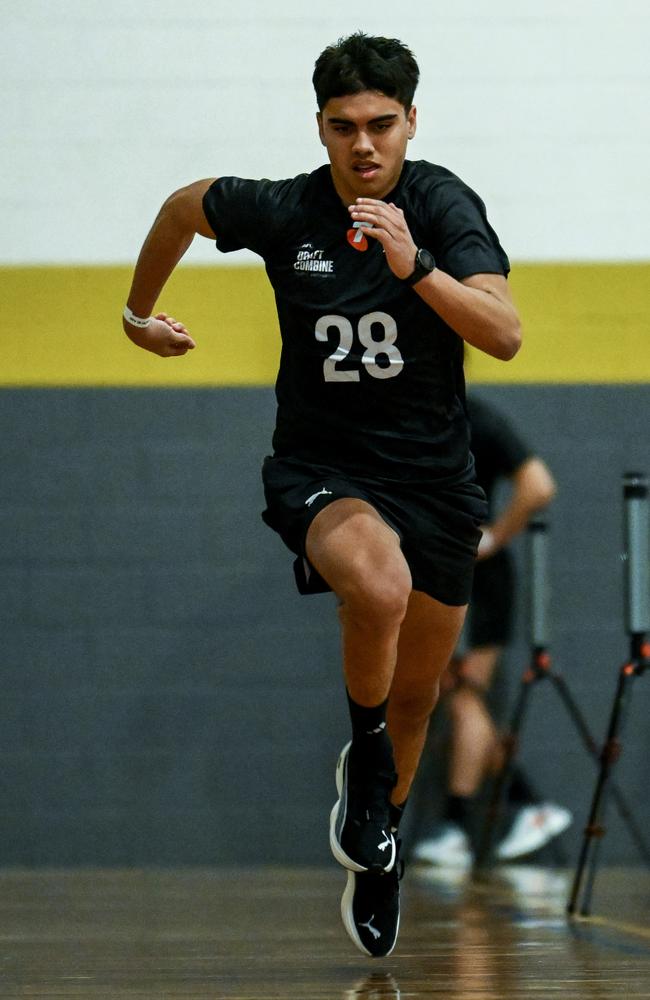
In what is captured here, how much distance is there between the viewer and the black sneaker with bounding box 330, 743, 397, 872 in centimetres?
306

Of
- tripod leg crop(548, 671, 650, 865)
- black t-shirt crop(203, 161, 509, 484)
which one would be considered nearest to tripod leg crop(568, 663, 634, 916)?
tripod leg crop(548, 671, 650, 865)

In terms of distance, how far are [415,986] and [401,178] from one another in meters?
1.62

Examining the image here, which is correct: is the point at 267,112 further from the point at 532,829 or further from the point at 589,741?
the point at 532,829

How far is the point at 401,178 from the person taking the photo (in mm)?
3244

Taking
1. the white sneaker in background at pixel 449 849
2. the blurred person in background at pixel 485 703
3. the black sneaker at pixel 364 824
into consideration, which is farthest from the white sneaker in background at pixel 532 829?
the black sneaker at pixel 364 824

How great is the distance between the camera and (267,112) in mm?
5484

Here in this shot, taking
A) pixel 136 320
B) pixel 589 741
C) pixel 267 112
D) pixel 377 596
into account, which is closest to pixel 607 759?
pixel 589 741

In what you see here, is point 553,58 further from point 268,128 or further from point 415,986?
point 415,986

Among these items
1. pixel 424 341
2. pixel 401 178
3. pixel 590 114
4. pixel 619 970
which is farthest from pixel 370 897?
pixel 590 114

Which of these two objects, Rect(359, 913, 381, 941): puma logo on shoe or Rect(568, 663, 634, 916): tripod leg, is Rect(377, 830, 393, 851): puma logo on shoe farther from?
Rect(568, 663, 634, 916): tripod leg

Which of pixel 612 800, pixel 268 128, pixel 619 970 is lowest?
pixel 612 800

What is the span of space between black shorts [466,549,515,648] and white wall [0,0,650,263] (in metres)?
1.11

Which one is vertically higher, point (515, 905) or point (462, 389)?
point (462, 389)

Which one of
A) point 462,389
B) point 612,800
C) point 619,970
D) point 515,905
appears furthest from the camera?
point 612,800
